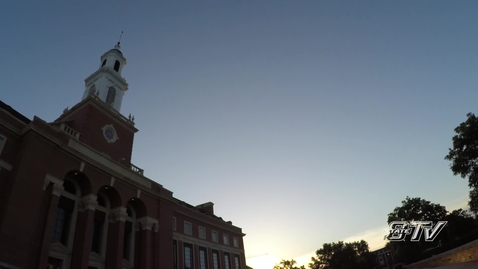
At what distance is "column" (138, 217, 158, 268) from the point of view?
83.6 feet

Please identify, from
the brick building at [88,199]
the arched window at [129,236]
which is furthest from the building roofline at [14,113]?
the arched window at [129,236]

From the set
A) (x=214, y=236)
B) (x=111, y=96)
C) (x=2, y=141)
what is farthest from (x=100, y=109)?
(x=214, y=236)

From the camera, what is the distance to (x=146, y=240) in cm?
2642

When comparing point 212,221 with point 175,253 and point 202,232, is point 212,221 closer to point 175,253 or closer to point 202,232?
point 202,232

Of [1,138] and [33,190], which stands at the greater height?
[1,138]

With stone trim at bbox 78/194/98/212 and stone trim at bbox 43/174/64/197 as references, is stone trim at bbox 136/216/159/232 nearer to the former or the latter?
stone trim at bbox 78/194/98/212

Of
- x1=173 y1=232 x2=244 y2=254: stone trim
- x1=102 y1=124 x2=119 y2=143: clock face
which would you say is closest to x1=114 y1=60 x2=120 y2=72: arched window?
x1=102 y1=124 x2=119 y2=143: clock face

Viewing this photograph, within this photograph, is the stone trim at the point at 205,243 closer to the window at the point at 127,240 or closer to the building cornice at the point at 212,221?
the building cornice at the point at 212,221

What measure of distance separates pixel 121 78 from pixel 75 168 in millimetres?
17641

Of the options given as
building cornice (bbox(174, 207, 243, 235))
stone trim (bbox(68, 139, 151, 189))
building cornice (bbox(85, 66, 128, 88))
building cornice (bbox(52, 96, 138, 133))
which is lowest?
building cornice (bbox(174, 207, 243, 235))

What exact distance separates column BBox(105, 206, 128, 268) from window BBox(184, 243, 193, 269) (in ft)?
37.0

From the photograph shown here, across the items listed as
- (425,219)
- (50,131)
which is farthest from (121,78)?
(425,219)

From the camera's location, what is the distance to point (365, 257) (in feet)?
356

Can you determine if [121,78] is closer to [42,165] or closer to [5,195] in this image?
[42,165]
